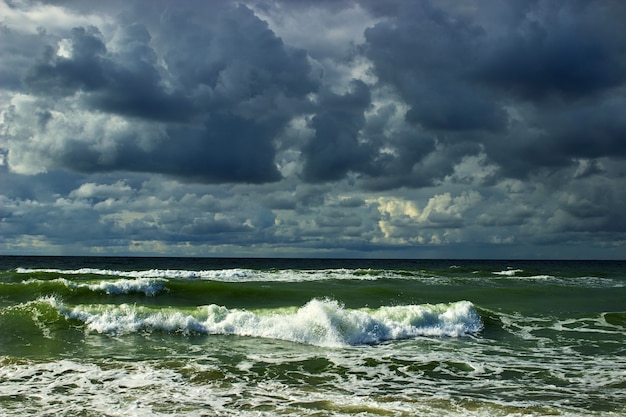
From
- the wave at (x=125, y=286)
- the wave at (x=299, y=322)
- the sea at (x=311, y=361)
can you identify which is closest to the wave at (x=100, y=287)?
the wave at (x=125, y=286)

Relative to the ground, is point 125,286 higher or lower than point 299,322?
higher

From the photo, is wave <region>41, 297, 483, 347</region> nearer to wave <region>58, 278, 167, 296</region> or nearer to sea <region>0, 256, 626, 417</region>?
sea <region>0, 256, 626, 417</region>

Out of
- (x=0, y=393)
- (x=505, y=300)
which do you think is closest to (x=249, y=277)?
(x=505, y=300)

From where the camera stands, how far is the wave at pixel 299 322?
16672 millimetres

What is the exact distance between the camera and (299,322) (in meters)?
17.1

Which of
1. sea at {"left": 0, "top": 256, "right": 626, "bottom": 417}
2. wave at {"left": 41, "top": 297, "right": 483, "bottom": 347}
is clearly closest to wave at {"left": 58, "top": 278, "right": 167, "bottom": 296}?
sea at {"left": 0, "top": 256, "right": 626, "bottom": 417}

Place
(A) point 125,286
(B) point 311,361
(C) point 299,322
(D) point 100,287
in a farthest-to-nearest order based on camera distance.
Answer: (A) point 125,286 < (D) point 100,287 < (C) point 299,322 < (B) point 311,361

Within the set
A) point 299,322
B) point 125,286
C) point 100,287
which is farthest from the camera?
point 125,286

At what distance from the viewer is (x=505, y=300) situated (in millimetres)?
30078

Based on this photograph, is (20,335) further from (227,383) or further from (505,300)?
(505,300)

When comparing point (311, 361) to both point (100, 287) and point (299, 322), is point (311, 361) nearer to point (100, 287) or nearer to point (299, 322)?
point (299, 322)

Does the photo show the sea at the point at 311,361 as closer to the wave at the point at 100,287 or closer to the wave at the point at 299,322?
the wave at the point at 299,322

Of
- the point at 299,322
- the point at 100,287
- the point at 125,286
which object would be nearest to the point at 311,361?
the point at 299,322

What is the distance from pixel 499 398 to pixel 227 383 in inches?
218
